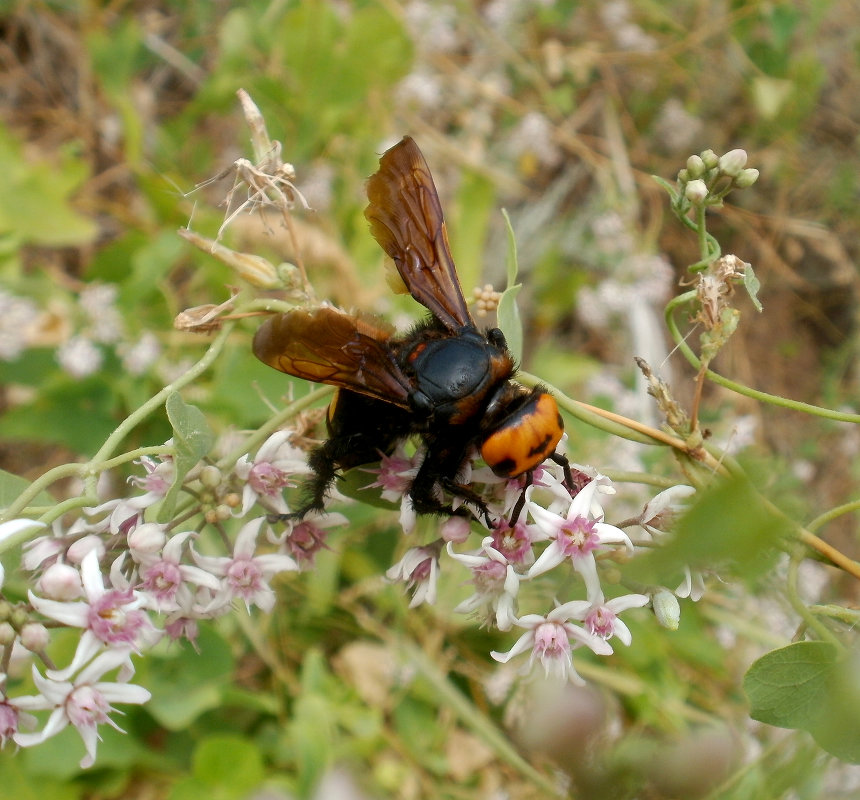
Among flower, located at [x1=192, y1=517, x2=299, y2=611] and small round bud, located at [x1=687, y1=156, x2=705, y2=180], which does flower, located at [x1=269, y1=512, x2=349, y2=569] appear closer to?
flower, located at [x1=192, y1=517, x2=299, y2=611]

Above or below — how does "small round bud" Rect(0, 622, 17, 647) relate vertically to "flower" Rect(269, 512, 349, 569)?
above

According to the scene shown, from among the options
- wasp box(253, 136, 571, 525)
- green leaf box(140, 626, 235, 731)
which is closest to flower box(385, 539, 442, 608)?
wasp box(253, 136, 571, 525)

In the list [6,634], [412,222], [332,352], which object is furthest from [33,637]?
[412,222]

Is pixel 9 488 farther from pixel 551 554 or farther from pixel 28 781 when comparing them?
pixel 28 781

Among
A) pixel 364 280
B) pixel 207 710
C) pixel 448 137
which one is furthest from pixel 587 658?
pixel 448 137

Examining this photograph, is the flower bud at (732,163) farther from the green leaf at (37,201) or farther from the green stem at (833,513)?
the green leaf at (37,201)

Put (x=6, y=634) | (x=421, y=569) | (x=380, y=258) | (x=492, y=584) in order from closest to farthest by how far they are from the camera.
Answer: (x=6, y=634)
(x=492, y=584)
(x=421, y=569)
(x=380, y=258)
